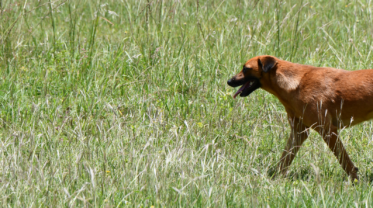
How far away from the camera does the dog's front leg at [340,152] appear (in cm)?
390

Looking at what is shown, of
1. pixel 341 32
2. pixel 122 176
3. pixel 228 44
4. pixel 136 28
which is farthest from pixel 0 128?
pixel 341 32

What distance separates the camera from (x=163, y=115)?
15.6 feet

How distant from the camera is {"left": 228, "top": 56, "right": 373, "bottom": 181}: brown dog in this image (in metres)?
4.01

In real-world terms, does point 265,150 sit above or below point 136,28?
below

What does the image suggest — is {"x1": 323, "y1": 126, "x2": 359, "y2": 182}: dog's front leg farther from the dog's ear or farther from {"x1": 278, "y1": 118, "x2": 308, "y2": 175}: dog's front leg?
the dog's ear

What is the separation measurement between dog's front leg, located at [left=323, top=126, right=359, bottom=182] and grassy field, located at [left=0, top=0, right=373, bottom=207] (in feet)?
0.24

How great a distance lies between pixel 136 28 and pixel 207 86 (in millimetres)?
1588

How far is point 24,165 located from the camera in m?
3.39

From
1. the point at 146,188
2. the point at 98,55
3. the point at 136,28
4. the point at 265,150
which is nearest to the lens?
the point at 146,188

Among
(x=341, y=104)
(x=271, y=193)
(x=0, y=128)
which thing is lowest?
(x=0, y=128)

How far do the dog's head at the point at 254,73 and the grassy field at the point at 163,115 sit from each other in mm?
291

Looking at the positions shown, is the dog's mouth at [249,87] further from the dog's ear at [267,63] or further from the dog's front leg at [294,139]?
the dog's front leg at [294,139]

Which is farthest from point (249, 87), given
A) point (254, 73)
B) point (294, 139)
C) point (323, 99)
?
point (323, 99)

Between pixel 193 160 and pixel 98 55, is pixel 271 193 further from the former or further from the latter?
pixel 98 55
